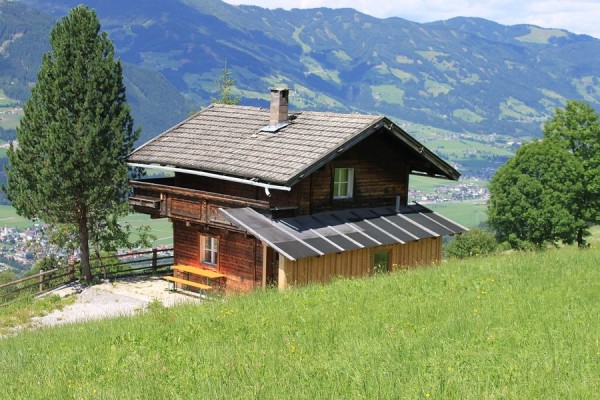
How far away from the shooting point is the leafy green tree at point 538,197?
156ft

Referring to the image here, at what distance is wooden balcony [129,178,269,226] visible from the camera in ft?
78.3

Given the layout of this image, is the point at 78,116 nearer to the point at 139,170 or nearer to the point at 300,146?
the point at 139,170

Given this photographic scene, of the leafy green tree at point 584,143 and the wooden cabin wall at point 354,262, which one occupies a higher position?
the leafy green tree at point 584,143

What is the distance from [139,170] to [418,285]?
15.4 meters

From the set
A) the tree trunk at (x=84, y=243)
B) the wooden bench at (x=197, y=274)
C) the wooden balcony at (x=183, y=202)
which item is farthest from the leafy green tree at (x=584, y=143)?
the tree trunk at (x=84, y=243)

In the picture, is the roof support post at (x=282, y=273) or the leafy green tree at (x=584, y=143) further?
the leafy green tree at (x=584, y=143)

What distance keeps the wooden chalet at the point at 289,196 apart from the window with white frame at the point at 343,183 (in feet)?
0.12

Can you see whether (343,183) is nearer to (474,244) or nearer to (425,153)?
(425,153)

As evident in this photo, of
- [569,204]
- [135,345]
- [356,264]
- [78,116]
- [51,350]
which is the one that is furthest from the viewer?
[569,204]

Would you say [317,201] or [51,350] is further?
[317,201]

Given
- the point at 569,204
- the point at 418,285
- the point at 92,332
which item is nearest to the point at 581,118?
the point at 569,204

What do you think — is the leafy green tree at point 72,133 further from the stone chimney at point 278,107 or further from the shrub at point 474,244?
the shrub at point 474,244

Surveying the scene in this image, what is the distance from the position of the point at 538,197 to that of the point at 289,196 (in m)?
29.7

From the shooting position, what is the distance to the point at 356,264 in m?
23.8
